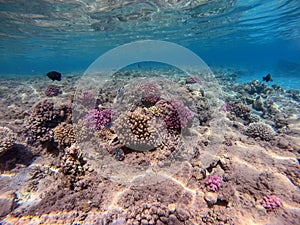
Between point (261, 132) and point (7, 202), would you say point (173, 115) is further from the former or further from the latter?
point (7, 202)

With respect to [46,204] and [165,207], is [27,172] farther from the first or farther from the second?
[165,207]

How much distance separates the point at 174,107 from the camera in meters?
4.90

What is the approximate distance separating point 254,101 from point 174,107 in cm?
838

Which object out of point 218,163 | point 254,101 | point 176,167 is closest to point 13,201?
point 176,167

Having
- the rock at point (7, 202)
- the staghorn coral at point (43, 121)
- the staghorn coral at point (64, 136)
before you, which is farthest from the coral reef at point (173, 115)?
the rock at point (7, 202)

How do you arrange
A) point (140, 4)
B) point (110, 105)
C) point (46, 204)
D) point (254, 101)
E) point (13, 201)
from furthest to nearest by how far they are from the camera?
point (140, 4) → point (254, 101) → point (110, 105) → point (13, 201) → point (46, 204)

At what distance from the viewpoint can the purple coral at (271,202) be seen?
3080 millimetres

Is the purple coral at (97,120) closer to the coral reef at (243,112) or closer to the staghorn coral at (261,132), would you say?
the staghorn coral at (261,132)

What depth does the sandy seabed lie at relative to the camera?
289 cm

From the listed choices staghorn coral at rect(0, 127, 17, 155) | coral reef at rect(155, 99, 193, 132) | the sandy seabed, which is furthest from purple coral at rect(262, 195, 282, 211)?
staghorn coral at rect(0, 127, 17, 155)

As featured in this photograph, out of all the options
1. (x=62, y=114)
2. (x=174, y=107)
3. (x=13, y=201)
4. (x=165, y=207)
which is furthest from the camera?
(x=62, y=114)

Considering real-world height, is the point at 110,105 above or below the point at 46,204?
above

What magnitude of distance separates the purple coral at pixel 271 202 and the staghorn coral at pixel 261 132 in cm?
298

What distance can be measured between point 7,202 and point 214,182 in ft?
15.5
